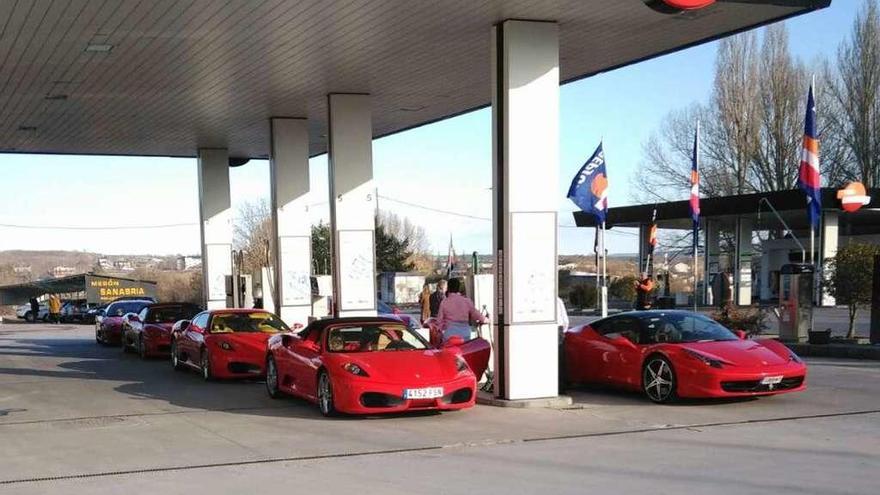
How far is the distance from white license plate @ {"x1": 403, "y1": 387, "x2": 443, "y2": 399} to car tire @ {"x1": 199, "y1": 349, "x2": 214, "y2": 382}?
231 inches

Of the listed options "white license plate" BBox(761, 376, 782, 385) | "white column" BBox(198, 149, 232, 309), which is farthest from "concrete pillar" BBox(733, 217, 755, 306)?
"white license plate" BBox(761, 376, 782, 385)

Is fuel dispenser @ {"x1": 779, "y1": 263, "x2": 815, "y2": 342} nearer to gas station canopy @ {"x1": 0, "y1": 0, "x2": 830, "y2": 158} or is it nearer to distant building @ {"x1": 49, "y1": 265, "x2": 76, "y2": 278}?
gas station canopy @ {"x1": 0, "y1": 0, "x2": 830, "y2": 158}

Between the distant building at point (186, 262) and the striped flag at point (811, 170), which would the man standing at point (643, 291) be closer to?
the striped flag at point (811, 170)

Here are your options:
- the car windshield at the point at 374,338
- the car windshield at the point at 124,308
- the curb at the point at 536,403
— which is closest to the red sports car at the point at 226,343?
the car windshield at the point at 374,338

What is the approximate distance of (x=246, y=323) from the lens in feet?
53.6

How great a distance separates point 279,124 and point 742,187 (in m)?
36.9

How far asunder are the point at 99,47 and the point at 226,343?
5.13m

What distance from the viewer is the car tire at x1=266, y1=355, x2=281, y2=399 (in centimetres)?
1271

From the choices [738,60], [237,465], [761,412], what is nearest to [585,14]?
[761,412]

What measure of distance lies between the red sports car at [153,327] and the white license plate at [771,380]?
13.3 m

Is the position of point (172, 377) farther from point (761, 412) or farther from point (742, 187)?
point (742, 187)

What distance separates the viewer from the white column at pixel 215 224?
26.0 meters

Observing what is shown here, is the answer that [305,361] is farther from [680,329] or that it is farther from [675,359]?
[680,329]

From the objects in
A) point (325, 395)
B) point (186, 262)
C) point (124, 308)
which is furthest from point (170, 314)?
point (186, 262)
